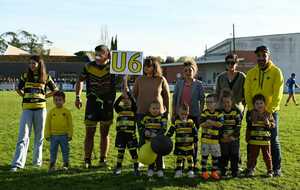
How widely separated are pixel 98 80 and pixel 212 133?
2.10 m

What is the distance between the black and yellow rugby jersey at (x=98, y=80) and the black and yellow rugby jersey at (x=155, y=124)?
0.96 meters

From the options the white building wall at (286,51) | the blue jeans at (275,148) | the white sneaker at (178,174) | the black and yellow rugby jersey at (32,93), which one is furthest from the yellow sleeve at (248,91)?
the white building wall at (286,51)

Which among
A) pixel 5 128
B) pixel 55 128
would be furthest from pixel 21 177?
pixel 5 128

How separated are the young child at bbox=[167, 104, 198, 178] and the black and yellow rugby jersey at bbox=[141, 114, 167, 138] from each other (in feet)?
0.42

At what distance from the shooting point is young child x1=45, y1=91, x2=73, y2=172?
7.34 meters

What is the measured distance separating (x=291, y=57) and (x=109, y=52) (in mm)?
63826

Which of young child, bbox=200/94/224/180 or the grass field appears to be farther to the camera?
young child, bbox=200/94/224/180

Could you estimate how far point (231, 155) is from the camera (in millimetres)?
7016

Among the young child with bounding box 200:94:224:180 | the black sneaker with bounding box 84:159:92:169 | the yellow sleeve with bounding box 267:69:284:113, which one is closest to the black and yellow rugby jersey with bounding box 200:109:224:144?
the young child with bounding box 200:94:224:180

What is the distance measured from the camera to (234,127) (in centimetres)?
696

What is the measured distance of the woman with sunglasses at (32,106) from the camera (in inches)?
294

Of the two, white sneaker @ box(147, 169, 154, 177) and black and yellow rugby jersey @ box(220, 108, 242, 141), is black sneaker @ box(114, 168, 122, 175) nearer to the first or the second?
white sneaker @ box(147, 169, 154, 177)

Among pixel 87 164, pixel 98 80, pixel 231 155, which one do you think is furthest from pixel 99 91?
pixel 231 155

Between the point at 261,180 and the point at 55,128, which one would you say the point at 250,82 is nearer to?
the point at 261,180
